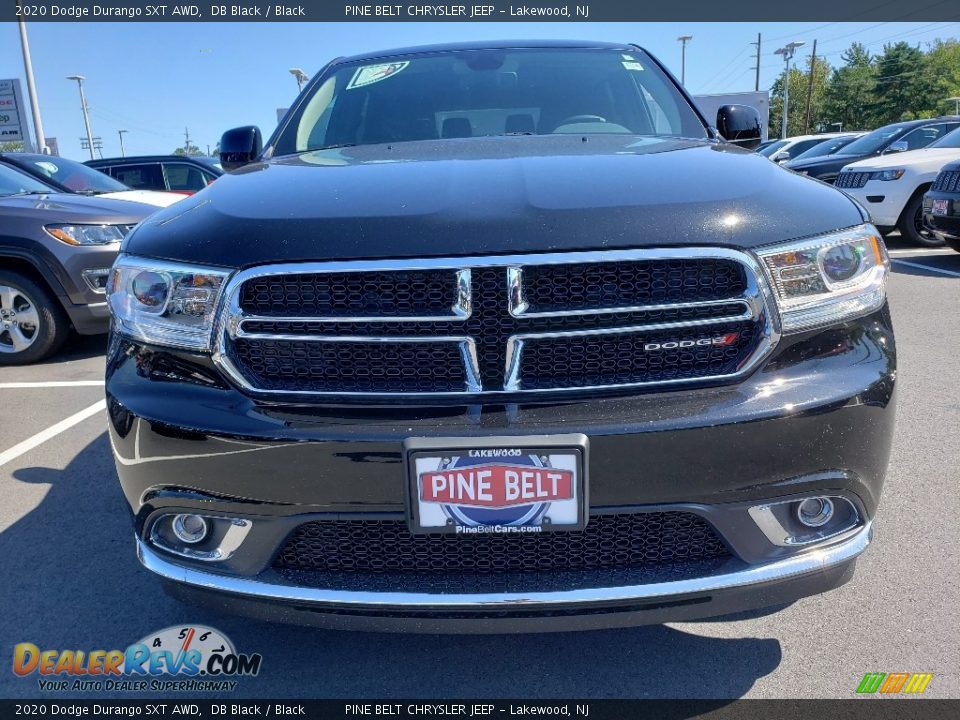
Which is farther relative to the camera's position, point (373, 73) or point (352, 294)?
point (373, 73)

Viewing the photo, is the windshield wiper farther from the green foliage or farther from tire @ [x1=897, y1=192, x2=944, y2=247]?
the green foliage

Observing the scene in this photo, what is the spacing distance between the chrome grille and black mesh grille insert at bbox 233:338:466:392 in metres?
9.93

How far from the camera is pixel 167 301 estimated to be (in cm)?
178

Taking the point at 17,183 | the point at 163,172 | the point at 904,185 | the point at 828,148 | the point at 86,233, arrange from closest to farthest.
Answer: the point at 86,233 < the point at 17,183 < the point at 904,185 < the point at 163,172 < the point at 828,148

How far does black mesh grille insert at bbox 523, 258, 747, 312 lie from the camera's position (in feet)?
5.43

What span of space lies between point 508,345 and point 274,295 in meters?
0.53

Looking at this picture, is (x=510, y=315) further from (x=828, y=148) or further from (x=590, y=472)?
(x=828, y=148)

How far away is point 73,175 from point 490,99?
20.2 ft

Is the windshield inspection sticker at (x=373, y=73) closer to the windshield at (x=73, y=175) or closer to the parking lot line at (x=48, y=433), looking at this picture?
the parking lot line at (x=48, y=433)

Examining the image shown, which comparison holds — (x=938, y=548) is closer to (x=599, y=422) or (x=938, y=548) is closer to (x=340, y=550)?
(x=599, y=422)

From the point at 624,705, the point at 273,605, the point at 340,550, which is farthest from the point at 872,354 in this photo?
the point at 273,605

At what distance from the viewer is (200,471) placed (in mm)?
1688

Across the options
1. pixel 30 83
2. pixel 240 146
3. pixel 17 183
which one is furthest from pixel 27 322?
pixel 30 83

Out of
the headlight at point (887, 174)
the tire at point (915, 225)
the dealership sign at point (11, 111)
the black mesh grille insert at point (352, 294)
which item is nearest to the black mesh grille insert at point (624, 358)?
the black mesh grille insert at point (352, 294)
